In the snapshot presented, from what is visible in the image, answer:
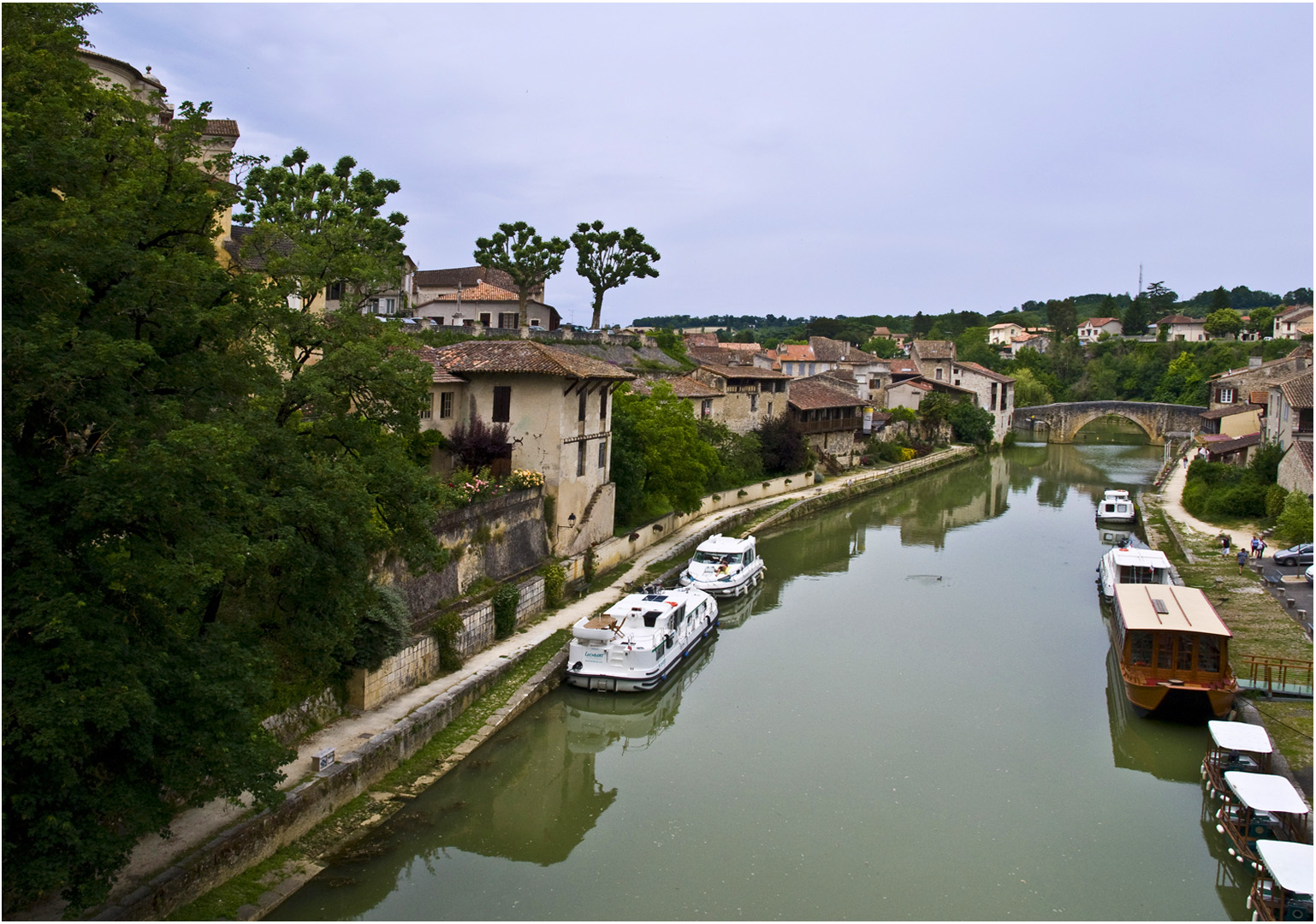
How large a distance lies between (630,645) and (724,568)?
331 inches

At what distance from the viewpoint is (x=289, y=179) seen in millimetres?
39469

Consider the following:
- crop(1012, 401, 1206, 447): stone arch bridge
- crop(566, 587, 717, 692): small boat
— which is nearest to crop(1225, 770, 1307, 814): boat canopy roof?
crop(566, 587, 717, 692): small boat

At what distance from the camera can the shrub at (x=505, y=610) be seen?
1997cm

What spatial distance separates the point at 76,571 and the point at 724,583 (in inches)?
776

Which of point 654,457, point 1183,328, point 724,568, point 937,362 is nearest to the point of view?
point 724,568

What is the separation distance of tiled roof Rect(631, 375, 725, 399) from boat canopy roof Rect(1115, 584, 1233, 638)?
22844 mm

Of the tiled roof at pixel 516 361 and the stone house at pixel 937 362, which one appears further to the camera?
the stone house at pixel 937 362

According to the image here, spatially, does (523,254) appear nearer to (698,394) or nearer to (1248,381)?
(698,394)

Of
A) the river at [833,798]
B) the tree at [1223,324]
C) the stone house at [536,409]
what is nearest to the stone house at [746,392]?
the stone house at [536,409]

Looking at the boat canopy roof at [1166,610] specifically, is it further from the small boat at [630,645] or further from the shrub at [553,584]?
the shrub at [553,584]

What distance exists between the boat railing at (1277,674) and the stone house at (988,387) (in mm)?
53026

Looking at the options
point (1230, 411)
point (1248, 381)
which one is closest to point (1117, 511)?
point (1230, 411)

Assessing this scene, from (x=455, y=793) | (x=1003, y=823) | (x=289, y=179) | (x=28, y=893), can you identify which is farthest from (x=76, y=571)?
(x=289, y=179)

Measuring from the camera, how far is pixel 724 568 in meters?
27.6
